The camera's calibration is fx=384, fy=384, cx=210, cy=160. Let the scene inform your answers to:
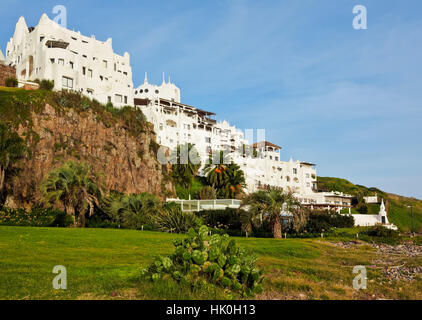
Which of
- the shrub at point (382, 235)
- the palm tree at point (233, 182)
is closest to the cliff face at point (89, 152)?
the palm tree at point (233, 182)

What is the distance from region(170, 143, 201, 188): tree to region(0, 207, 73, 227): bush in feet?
114

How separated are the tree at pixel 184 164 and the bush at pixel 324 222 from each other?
2939 cm

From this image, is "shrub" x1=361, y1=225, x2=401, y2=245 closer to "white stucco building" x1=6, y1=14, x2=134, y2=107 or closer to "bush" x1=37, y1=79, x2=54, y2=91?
"white stucco building" x1=6, y1=14, x2=134, y2=107

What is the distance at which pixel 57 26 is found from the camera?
2566 inches

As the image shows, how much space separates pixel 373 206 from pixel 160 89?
185 feet

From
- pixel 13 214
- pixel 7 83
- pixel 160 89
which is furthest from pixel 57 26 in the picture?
pixel 13 214

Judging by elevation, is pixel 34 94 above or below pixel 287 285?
above

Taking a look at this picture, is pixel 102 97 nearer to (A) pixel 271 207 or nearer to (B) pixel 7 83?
(B) pixel 7 83

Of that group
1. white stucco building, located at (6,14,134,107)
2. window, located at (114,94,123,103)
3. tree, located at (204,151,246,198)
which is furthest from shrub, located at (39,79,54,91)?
tree, located at (204,151,246,198)

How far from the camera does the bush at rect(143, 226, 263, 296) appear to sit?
919 centimetres

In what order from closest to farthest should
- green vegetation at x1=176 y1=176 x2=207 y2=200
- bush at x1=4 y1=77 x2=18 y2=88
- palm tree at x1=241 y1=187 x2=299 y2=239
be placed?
palm tree at x1=241 y1=187 x2=299 y2=239 → bush at x1=4 y1=77 x2=18 y2=88 → green vegetation at x1=176 y1=176 x2=207 y2=200

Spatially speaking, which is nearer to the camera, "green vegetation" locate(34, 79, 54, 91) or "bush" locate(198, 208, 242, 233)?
"bush" locate(198, 208, 242, 233)

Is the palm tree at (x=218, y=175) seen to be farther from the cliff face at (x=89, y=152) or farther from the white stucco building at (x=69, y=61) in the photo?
the white stucco building at (x=69, y=61)
